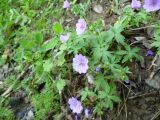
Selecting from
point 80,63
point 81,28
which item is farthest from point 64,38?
point 80,63

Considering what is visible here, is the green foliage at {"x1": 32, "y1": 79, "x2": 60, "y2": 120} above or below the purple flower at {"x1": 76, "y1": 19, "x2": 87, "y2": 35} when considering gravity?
below

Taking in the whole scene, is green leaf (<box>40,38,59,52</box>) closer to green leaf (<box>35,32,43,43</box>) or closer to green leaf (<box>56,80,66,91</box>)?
green leaf (<box>35,32,43,43</box>)

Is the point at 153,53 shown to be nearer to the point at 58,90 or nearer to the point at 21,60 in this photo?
the point at 58,90

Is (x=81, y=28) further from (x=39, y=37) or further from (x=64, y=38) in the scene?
(x=39, y=37)

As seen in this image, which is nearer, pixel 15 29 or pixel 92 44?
pixel 92 44

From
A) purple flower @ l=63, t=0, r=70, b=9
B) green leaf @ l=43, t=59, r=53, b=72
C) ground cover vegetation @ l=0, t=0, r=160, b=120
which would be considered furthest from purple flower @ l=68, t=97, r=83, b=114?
purple flower @ l=63, t=0, r=70, b=9

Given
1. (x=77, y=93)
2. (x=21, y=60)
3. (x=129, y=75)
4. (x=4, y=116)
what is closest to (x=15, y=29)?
(x=21, y=60)
